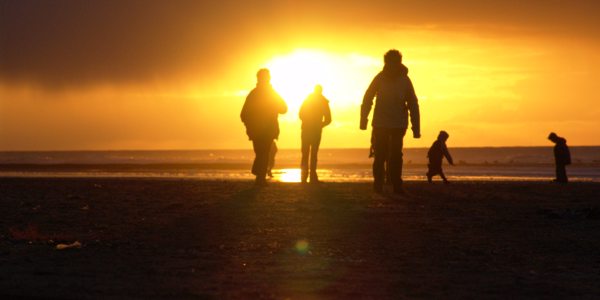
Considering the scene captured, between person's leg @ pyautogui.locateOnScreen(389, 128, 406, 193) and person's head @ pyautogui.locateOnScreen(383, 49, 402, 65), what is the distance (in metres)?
1.15

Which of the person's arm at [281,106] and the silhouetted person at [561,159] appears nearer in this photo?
the person's arm at [281,106]

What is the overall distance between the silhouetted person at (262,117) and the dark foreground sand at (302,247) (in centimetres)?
350

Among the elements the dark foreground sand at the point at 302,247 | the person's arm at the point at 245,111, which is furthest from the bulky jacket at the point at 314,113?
the dark foreground sand at the point at 302,247

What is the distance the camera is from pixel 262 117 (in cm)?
1991

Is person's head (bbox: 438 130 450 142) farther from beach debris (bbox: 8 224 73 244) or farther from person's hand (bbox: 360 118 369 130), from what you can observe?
beach debris (bbox: 8 224 73 244)

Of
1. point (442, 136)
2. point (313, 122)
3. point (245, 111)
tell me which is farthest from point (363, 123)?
point (442, 136)

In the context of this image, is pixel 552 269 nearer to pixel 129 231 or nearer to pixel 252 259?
pixel 252 259

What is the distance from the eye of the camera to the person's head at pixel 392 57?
16516mm

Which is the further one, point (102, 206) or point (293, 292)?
point (102, 206)

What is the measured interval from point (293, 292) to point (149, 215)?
643cm

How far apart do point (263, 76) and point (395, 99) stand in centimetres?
435

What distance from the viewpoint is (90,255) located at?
8.91m

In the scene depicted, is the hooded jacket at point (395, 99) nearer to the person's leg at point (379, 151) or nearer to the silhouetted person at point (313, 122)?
the person's leg at point (379, 151)

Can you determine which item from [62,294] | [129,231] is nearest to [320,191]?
[129,231]
